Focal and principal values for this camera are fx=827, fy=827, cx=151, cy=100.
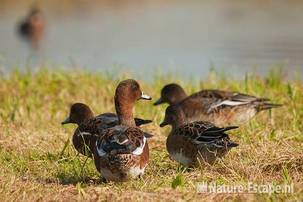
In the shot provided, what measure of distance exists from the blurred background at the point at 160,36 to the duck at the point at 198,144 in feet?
13.8

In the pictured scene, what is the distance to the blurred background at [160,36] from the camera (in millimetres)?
14242

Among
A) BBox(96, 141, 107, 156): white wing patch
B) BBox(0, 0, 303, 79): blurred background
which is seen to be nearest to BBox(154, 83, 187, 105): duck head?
BBox(0, 0, 303, 79): blurred background

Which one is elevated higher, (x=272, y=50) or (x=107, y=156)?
(x=107, y=156)

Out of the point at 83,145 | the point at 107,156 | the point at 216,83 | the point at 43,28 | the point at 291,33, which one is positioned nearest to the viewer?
the point at 107,156

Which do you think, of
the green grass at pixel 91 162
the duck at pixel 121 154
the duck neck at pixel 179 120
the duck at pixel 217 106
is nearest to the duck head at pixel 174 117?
the duck neck at pixel 179 120

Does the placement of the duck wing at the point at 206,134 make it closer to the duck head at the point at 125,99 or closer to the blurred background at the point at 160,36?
the duck head at the point at 125,99

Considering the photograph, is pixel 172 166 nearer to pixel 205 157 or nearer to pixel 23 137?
pixel 205 157

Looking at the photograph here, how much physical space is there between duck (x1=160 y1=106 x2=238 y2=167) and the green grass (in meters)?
0.09

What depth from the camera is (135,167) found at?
5836 mm

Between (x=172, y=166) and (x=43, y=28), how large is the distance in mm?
14577

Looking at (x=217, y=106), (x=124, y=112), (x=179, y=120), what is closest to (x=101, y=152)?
(x=124, y=112)

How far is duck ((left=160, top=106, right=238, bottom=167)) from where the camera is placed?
6.35 m

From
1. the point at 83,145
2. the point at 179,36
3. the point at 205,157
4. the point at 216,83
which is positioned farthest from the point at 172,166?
the point at 179,36

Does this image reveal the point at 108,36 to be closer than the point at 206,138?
No
